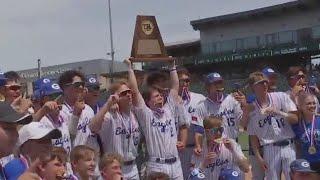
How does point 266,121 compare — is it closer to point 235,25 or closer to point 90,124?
point 90,124

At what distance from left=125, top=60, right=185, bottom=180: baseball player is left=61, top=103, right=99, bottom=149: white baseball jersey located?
50cm

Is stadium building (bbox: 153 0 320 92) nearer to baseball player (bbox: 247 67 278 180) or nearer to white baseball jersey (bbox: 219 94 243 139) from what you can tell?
baseball player (bbox: 247 67 278 180)

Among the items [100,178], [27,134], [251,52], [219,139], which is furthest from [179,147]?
[251,52]

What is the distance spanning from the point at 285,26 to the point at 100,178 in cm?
4073

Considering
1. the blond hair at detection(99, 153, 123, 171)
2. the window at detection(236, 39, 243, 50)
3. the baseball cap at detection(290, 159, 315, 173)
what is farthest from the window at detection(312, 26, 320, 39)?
the blond hair at detection(99, 153, 123, 171)

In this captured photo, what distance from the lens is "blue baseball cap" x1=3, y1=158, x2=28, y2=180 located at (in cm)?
336

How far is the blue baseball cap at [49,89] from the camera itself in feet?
17.6

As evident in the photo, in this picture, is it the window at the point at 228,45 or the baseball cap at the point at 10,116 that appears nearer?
the baseball cap at the point at 10,116

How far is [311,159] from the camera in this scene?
6.28 meters

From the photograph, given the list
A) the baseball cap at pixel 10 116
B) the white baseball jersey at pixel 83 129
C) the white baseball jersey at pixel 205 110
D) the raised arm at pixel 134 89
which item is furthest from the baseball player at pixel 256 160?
the baseball cap at pixel 10 116

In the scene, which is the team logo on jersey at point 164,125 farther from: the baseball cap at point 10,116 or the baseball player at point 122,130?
the baseball cap at point 10,116

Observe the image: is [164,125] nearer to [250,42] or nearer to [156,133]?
[156,133]

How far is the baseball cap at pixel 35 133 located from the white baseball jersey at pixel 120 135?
2238 millimetres

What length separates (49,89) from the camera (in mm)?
5371
